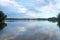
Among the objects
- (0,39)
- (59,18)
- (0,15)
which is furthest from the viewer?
(59,18)

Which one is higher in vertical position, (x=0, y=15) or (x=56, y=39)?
A: (x=56, y=39)

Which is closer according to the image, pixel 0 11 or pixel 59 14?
pixel 0 11

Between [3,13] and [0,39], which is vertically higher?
[0,39]

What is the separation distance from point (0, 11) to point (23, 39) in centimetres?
3238

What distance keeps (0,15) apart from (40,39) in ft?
103

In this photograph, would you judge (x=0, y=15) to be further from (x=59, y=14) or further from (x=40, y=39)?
(x=40, y=39)

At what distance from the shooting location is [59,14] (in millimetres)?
49500

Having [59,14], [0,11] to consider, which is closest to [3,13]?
[0,11]

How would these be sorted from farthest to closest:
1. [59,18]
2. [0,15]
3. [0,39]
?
1. [59,18]
2. [0,15]
3. [0,39]

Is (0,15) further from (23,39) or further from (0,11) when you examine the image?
(23,39)

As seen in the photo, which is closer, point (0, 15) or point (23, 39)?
point (23, 39)

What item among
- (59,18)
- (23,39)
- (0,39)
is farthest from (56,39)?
(59,18)

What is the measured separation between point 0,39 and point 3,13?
108ft

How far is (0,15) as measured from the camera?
1727 inches
